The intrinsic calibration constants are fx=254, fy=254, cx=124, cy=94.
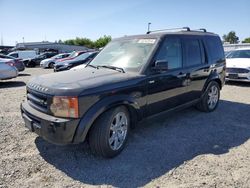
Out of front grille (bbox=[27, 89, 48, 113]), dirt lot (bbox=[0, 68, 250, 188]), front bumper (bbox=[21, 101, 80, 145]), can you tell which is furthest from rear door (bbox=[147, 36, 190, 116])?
front grille (bbox=[27, 89, 48, 113])

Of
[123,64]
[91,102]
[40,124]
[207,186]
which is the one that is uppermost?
[123,64]

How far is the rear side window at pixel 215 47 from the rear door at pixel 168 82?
54.2 inches

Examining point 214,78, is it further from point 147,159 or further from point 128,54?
point 147,159

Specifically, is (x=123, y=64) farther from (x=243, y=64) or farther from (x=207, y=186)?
(x=243, y=64)

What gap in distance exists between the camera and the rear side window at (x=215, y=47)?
602 centimetres

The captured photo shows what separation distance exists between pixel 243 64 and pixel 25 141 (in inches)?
343

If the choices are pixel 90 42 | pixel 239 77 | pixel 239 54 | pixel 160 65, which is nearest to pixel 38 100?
pixel 160 65

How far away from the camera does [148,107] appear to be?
4297mm

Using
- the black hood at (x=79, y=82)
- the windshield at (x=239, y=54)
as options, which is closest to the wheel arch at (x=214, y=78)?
the black hood at (x=79, y=82)

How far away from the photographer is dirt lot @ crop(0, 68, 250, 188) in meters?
3.23

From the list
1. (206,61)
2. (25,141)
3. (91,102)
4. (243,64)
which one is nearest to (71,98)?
(91,102)

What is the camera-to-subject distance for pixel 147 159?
379 centimetres

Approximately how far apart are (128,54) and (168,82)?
0.88 metres

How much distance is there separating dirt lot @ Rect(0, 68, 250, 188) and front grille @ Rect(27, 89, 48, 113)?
0.76 metres
